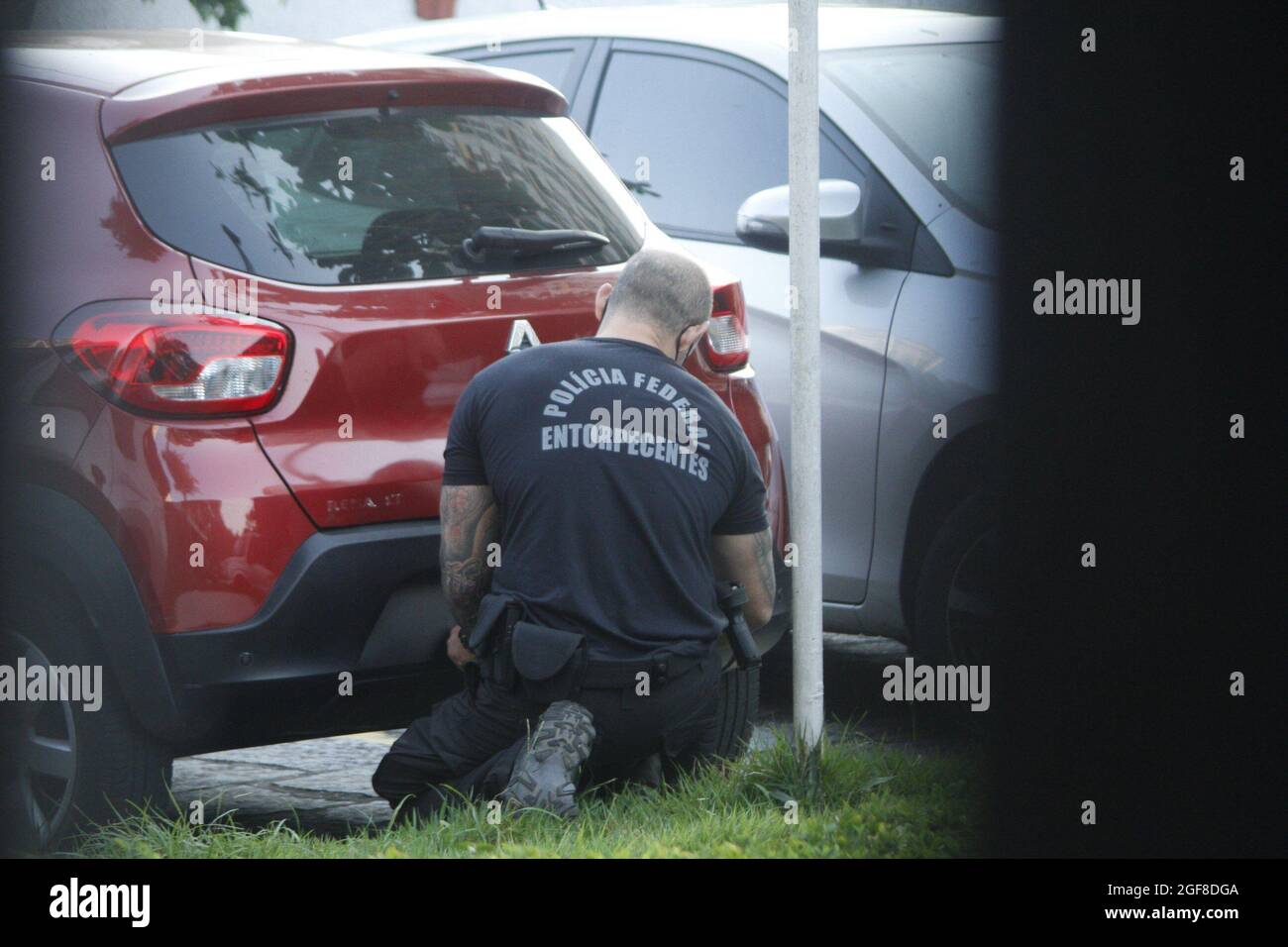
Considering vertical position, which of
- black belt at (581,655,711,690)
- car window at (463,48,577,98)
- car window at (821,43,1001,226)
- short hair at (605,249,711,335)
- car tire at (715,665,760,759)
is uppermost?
car window at (463,48,577,98)

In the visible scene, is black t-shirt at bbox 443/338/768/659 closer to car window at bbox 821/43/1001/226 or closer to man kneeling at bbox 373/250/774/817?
man kneeling at bbox 373/250/774/817

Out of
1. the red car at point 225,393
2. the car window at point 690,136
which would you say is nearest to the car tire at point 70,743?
the red car at point 225,393

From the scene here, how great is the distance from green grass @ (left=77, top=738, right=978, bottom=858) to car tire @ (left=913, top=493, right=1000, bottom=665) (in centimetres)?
69

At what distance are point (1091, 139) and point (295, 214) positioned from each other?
5.71ft

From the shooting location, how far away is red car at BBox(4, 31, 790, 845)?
3154 mm

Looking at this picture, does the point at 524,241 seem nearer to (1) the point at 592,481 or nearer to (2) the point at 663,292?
(2) the point at 663,292

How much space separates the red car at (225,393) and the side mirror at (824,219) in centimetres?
106

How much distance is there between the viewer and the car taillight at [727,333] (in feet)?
12.7

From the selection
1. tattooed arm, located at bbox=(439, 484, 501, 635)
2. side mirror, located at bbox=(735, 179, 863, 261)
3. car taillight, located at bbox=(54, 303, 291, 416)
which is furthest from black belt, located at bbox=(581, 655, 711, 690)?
side mirror, located at bbox=(735, 179, 863, 261)

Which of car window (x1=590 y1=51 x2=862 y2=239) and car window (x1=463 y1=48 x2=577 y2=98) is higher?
car window (x1=463 y1=48 x2=577 y2=98)

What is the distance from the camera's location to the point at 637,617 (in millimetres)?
3434

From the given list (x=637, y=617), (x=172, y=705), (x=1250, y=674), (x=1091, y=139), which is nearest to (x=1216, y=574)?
(x=1250, y=674)

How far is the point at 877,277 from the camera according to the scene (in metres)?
4.50

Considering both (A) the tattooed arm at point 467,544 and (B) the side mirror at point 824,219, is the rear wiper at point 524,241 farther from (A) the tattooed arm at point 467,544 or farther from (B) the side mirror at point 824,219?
(B) the side mirror at point 824,219
